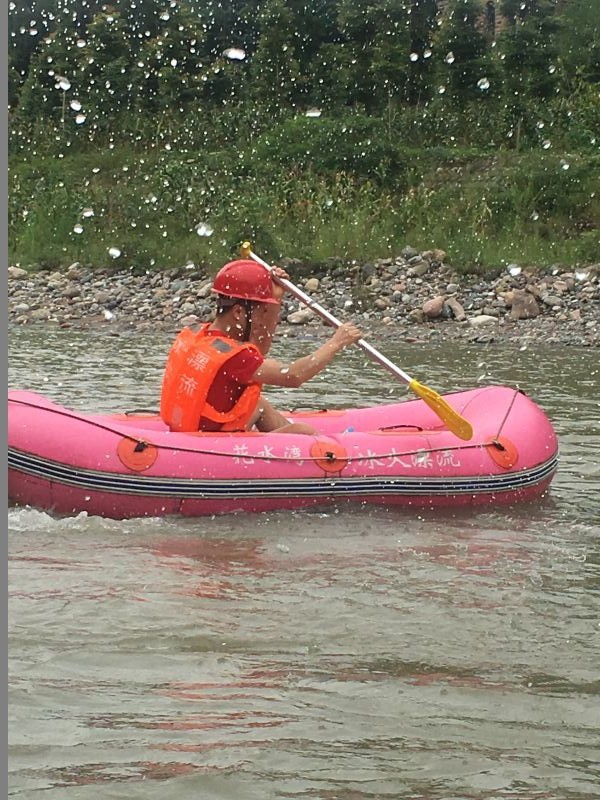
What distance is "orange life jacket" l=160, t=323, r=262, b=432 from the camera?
18.6 feet

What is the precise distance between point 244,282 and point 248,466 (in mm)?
788

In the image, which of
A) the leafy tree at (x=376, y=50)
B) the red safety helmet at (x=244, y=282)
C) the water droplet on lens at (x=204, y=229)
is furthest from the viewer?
the leafy tree at (x=376, y=50)

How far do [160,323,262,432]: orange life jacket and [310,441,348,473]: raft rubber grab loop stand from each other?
1.18 ft

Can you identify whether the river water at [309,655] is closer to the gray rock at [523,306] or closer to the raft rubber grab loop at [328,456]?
the raft rubber grab loop at [328,456]

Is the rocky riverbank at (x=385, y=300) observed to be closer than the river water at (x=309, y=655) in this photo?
No

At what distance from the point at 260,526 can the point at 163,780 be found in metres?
2.60

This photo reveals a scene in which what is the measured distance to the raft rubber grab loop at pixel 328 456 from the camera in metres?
5.74

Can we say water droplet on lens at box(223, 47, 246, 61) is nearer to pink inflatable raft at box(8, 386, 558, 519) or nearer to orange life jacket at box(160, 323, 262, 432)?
pink inflatable raft at box(8, 386, 558, 519)

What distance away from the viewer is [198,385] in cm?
574

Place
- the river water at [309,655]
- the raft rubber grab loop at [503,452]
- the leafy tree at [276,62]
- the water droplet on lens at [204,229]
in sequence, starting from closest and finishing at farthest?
the river water at [309,655], the raft rubber grab loop at [503,452], the water droplet on lens at [204,229], the leafy tree at [276,62]

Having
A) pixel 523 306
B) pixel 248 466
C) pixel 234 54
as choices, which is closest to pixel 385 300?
pixel 523 306

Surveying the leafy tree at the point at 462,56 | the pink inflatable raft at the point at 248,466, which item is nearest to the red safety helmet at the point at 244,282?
the pink inflatable raft at the point at 248,466

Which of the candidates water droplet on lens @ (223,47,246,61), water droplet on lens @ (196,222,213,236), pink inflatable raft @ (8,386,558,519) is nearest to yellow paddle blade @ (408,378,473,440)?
pink inflatable raft @ (8,386,558,519)

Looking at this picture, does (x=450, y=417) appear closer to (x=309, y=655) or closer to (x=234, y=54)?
(x=309, y=655)
